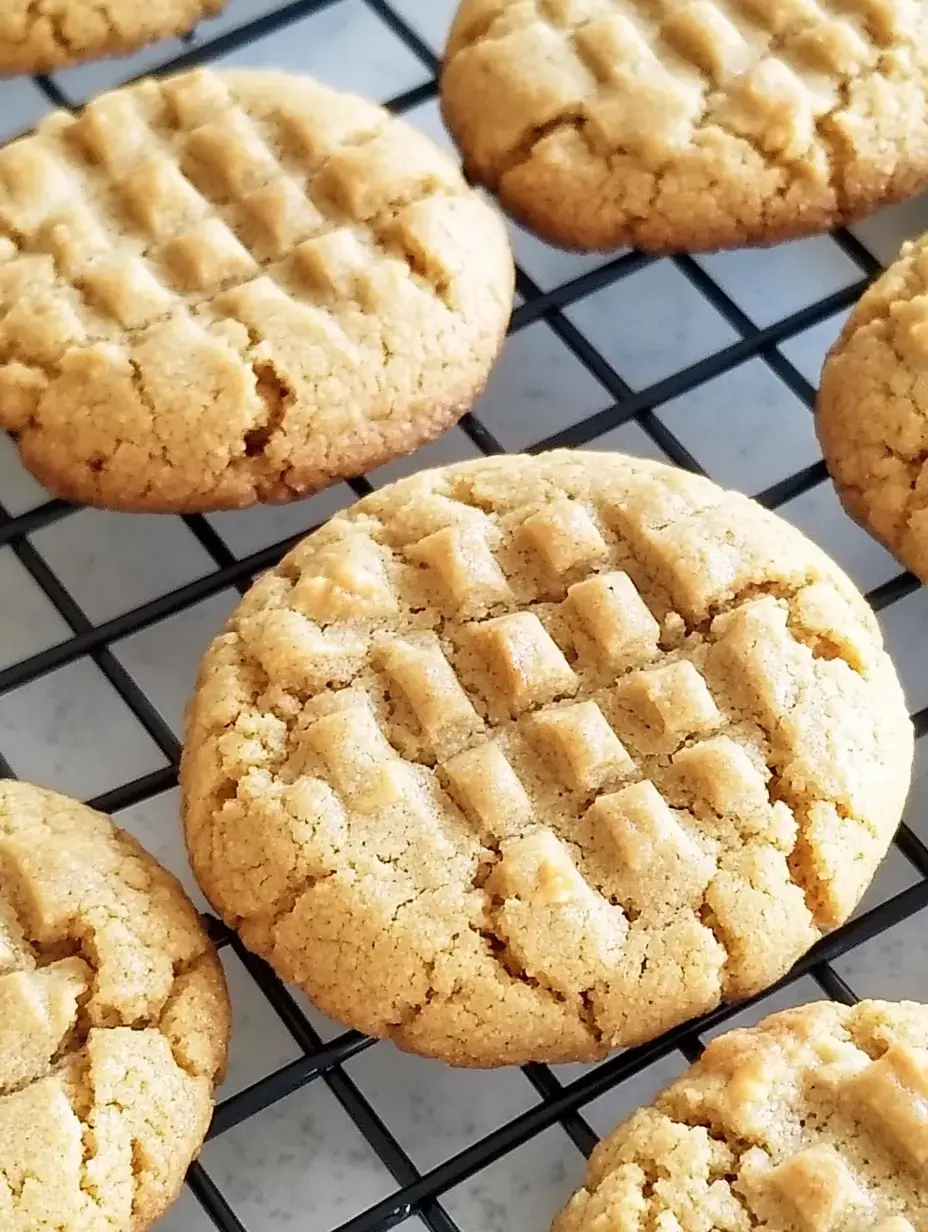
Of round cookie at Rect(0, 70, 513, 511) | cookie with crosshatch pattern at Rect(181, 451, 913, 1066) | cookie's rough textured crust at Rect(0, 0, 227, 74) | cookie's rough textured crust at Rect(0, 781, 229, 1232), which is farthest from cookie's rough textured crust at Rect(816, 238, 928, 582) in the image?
cookie's rough textured crust at Rect(0, 0, 227, 74)

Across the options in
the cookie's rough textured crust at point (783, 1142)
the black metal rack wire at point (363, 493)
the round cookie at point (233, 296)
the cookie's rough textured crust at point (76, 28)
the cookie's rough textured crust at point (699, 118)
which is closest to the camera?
the cookie's rough textured crust at point (783, 1142)

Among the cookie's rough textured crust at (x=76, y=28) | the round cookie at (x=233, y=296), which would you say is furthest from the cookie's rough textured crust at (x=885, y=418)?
the cookie's rough textured crust at (x=76, y=28)

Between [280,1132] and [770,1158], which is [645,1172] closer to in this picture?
[770,1158]

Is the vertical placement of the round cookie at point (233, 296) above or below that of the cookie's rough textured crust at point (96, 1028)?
above

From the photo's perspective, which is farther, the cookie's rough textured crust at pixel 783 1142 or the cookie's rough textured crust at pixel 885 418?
the cookie's rough textured crust at pixel 885 418

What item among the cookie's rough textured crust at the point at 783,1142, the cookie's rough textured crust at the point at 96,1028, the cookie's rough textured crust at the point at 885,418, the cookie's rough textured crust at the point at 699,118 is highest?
the cookie's rough textured crust at the point at 699,118

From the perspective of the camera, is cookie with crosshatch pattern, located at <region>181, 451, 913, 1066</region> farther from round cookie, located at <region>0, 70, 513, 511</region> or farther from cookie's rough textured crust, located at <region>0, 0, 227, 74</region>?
cookie's rough textured crust, located at <region>0, 0, 227, 74</region>

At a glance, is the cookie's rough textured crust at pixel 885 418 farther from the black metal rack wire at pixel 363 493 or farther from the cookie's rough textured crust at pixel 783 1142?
the cookie's rough textured crust at pixel 783 1142
